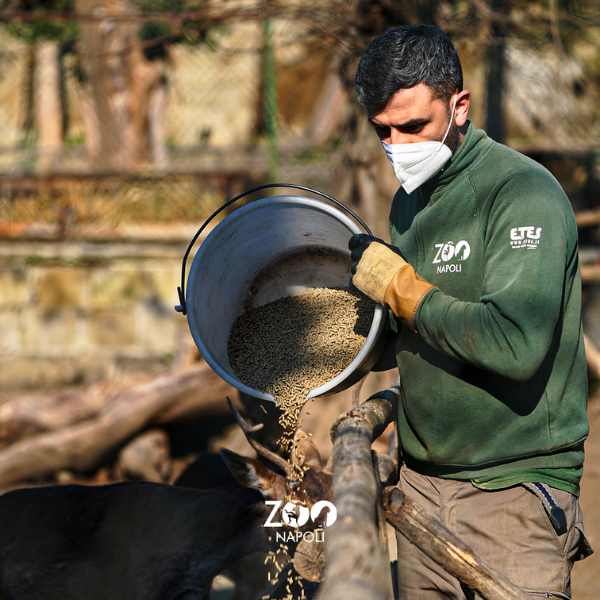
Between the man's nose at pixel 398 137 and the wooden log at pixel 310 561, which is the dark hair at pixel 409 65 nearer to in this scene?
the man's nose at pixel 398 137

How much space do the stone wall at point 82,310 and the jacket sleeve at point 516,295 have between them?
19.7 ft

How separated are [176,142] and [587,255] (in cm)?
552

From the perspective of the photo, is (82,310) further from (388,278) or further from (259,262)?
(388,278)

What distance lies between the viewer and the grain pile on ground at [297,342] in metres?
2.41

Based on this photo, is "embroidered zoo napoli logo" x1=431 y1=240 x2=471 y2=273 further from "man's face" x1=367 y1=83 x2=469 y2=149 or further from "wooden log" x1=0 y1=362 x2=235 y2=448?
"wooden log" x1=0 y1=362 x2=235 y2=448

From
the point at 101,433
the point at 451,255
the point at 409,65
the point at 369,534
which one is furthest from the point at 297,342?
the point at 101,433

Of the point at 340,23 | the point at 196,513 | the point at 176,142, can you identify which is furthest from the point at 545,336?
the point at 176,142

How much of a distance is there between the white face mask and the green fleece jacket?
0.19ft

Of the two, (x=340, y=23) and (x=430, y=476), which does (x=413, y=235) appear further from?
(x=340, y=23)

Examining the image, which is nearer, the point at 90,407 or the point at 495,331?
the point at 495,331

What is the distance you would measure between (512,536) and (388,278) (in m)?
0.86

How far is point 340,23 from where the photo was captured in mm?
5383

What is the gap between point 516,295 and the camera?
171 cm

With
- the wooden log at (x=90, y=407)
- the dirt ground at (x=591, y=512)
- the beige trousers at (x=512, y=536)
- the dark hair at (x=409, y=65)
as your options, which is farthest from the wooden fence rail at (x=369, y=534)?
the wooden log at (x=90, y=407)
